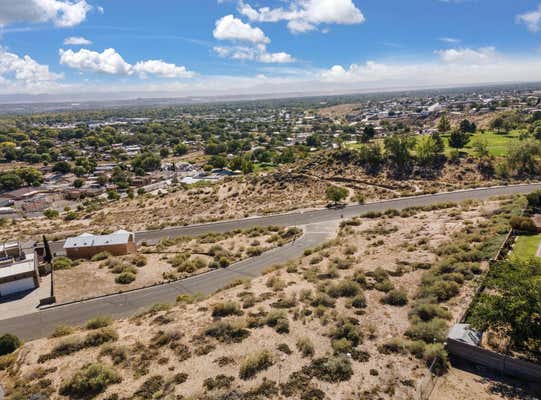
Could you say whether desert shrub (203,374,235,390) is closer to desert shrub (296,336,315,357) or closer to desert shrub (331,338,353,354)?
desert shrub (296,336,315,357)

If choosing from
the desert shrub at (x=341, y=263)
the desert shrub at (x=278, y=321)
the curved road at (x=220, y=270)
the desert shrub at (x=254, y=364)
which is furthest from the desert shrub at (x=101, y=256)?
the desert shrub at (x=254, y=364)

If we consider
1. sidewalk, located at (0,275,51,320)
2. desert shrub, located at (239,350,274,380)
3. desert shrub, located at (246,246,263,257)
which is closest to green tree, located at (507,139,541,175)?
desert shrub, located at (246,246,263,257)

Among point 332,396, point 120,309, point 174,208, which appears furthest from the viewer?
point 174,208

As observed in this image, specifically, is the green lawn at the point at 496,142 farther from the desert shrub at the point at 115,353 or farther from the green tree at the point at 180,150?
the green tree at the point at 180,150

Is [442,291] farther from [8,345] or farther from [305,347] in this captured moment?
[8,345]

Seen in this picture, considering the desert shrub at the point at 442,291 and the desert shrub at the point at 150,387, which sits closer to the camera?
the desert shrub at the point at 150,387

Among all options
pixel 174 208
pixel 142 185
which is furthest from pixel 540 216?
pixel 142 185

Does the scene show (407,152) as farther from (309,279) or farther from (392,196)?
(309,279)

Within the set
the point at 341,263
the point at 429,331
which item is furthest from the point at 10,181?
the point at 429,331
